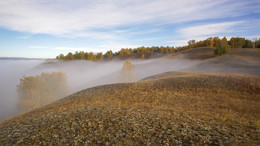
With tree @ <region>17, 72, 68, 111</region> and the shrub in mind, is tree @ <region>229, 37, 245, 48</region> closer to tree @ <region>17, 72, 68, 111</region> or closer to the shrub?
the shrub

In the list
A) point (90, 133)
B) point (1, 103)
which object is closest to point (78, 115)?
point (90, 133)

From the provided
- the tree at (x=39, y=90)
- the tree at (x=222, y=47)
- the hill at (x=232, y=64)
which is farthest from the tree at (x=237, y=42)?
the tree at (x=39, y=90)

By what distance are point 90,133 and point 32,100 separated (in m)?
42.8

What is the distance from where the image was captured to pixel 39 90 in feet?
154

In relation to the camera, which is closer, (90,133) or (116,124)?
(90,133)

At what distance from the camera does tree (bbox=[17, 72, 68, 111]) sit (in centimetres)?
4162

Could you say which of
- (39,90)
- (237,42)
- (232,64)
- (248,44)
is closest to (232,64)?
(232,64)

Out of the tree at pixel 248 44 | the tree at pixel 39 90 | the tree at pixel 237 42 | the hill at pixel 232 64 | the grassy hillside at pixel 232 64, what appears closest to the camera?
the tree at pixel 39 90

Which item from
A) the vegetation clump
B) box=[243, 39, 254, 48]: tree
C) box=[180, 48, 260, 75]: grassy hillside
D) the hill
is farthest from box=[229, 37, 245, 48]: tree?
box=[180, 48, 260, 75]: grassy hillside

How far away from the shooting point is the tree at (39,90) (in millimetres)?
41625

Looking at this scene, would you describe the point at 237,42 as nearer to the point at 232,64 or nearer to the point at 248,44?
the point at 248,44

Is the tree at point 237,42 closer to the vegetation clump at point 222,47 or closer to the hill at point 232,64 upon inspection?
the vegetation clump at point 222,47

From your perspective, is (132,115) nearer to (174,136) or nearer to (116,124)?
(116,124)

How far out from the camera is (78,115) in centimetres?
1292
